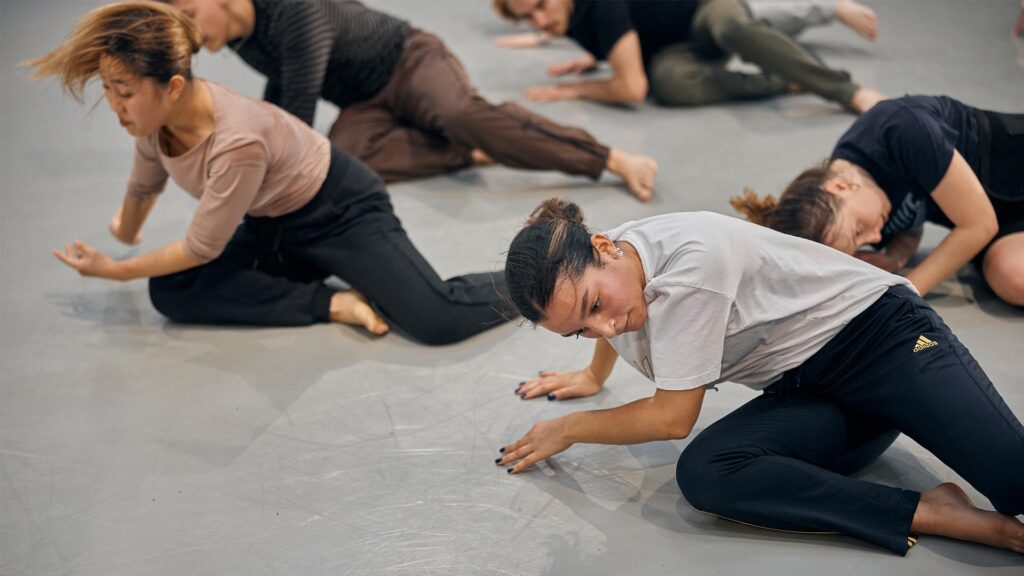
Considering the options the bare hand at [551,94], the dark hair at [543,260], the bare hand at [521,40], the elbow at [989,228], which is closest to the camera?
the dark hair at [543,260]

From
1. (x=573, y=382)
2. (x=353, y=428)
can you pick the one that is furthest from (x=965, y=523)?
(x=353, y=428)

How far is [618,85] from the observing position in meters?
3.64

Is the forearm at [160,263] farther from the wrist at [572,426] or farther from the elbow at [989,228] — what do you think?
the elbow at [989,228]

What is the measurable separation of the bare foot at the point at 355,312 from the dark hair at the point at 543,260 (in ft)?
2.83

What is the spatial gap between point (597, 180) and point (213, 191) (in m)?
1.31

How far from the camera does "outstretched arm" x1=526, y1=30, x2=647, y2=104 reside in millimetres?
3592

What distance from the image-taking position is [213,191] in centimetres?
223

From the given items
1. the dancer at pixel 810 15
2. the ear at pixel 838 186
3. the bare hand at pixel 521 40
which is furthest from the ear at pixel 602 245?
the bare hand at pixel 521 40

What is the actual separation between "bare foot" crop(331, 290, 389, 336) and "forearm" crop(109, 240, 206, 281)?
1.10ft

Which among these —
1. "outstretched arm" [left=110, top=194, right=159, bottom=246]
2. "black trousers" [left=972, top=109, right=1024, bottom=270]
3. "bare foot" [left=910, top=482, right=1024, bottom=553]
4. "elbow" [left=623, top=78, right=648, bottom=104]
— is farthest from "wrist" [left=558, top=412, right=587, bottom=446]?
"elbow" [left=623, top=78, right=648, bottom=104]

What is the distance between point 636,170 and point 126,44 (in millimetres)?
1501

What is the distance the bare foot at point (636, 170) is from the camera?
3012mm

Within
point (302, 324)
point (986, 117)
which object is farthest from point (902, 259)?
point (302, 324)

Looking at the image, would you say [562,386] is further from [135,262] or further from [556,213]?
[135,262]
